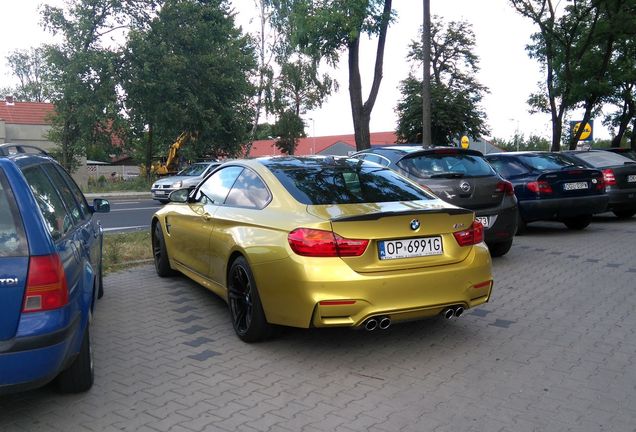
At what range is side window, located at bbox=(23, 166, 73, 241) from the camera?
129 inches

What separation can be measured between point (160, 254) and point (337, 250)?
384cm

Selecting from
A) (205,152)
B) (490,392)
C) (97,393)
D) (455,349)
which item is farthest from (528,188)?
(205,152)

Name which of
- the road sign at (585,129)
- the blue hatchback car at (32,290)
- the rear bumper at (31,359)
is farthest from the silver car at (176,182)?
the rear bumper at (31,359)

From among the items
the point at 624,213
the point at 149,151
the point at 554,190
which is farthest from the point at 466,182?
the point at 149,151

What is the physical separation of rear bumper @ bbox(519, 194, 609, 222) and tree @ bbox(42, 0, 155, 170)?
2386 cm

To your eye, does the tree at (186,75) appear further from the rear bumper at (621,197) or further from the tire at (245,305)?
the tire at (245,305)

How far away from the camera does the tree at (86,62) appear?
28.0 metres

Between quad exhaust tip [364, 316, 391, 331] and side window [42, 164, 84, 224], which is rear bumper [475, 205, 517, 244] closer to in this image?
quad exhaust tip [364, 316, 391, 331]

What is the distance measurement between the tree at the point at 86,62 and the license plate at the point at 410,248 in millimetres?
27254

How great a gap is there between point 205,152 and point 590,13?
72.9ft

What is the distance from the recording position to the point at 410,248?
413 centimetres

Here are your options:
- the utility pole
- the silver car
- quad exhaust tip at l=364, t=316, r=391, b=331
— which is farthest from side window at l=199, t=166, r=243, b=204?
the silver car

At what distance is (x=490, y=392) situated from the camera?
366 cm

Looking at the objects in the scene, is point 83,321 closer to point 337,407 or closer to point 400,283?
point 337,407
